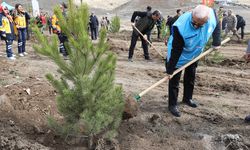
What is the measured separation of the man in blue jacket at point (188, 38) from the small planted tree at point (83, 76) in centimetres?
133

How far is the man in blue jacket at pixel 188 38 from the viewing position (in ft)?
14.0

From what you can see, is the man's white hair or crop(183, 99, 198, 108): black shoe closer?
the man's white hair

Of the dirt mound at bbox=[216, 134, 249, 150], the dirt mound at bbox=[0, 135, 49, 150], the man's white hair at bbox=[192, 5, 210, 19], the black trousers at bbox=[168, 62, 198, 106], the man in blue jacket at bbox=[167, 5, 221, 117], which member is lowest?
the dirt mound at bbox=[216, 134, 249, 150]

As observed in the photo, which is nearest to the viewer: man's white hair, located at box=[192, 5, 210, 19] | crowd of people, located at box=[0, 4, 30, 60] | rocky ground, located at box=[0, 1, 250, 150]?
rocky ground, located at box=[0, 1, 250, 150]

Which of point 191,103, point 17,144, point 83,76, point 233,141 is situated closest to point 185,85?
point 191,103

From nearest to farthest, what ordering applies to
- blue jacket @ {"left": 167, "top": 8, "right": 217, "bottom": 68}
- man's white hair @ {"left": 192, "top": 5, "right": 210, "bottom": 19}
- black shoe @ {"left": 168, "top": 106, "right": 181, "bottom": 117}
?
man's white hair @ {"left": 192, "top": 5, "right": 210, "bottom": 19}
blue jacket @ {"left": 167, "top": 8, "right": 217, "bottom": 68}
black shoe @ {"left": 168, "top": 106, "right": 181, "bottom": 117}

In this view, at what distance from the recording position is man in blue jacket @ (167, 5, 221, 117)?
4.27 metres

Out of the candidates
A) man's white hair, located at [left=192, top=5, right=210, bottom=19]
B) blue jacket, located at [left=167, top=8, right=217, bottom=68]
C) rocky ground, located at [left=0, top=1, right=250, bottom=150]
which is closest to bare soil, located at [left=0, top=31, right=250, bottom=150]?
rocky ground, located at [left=0, top=1, right=250, bottom=150]

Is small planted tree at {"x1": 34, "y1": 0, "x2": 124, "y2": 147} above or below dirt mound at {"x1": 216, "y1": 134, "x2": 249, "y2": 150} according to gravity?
above

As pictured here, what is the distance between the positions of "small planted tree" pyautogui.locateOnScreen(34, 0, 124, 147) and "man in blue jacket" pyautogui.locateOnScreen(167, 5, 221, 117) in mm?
1325

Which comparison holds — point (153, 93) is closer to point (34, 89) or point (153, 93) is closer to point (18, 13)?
point (34, 89)

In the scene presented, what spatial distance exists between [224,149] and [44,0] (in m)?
49.6

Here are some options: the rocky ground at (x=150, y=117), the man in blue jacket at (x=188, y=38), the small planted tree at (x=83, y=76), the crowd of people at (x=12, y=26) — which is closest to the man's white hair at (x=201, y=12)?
the man in blue jacket at (x=188, y=38)

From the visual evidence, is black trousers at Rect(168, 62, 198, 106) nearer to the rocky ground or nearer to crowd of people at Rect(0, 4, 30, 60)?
the rocky ground
